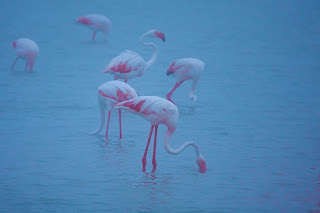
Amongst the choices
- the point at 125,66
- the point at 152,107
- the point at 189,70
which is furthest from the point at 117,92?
the point at 189,70

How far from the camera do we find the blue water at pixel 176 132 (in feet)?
14.4

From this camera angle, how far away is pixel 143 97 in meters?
5.15

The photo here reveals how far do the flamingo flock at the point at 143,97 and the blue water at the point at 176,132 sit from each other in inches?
9.0

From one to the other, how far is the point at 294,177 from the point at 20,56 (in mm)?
5940

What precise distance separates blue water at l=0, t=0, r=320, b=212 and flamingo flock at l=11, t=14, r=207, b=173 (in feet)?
0.75

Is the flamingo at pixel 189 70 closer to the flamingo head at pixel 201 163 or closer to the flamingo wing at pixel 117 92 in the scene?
the flamingo wing at pixel 117 92

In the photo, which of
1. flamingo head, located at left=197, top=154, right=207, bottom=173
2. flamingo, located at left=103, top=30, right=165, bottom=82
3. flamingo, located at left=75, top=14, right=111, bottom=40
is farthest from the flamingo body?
flamingo, located at left=75, top=14, right=111, bottom=40

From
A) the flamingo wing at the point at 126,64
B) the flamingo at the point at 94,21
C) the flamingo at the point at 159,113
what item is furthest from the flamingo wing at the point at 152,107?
the flamingo at the point at 94,21

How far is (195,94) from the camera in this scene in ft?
27.2

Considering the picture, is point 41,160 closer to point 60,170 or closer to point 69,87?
point 60,170

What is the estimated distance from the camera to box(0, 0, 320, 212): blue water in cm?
438

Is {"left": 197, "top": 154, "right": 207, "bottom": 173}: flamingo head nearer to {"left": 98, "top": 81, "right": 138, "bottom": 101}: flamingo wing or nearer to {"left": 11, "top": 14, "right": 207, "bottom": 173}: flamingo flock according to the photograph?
{"left": 11, "top": 14, "right": 207, "bottom": 173}: flamingo flock

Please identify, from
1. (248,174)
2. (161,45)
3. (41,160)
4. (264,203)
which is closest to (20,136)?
(41,160)

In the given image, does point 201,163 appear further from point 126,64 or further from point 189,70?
point 189,70
